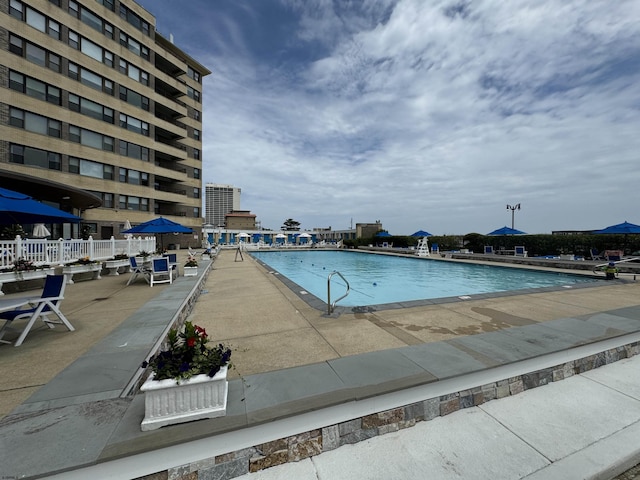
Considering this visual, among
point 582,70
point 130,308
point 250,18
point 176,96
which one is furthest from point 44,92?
point 582,70

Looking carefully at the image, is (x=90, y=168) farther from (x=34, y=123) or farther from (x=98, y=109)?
(x=98, y=109)

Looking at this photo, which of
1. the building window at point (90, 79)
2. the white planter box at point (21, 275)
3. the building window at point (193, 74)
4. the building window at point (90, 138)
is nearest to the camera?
the white planter box at point (21, 275)

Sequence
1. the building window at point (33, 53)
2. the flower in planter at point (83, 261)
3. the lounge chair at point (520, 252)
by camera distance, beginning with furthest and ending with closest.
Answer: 1. the lounge chair at point (520, 252)
2. the building window at point (33, 53)
3. the flower in planter at point (83, 261)

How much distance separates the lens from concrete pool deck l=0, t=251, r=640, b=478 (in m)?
1.89

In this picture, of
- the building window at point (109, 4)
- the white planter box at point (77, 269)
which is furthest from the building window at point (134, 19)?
the white planter box at point (77, 269)

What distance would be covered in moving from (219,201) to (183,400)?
152m

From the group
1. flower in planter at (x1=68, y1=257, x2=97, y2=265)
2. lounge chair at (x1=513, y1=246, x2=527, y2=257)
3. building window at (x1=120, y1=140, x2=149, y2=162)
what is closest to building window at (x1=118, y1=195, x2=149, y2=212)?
building window at (x1=120, y1=140, x2=149, y2=162)

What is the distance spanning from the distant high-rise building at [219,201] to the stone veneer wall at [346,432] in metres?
144

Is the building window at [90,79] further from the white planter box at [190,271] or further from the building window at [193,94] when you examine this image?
the white planter box at [190,271]

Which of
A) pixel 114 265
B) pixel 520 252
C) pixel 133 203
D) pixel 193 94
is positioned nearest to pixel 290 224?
pixel 193 94

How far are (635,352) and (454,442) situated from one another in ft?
13.9

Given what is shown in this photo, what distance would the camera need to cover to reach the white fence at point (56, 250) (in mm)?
7211

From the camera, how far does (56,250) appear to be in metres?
8.69

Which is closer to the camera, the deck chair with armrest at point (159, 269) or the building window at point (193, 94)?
the deck chair with armrest at point (159, 269)
